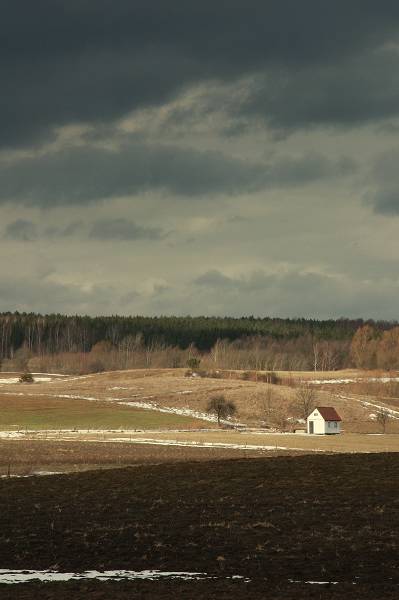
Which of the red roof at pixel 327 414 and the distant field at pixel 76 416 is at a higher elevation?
the red roof at pixel 327 414

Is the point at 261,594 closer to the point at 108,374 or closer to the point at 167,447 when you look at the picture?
the point at 167,447

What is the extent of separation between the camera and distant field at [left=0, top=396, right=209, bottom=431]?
359ft

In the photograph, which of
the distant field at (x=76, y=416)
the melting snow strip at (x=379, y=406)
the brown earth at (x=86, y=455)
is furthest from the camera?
the melting snow strip at (x=379, y=406)

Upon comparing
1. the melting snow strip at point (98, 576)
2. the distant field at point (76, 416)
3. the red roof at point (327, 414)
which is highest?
the melting snow strip at point (98, 576)

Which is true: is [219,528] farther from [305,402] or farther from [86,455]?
[305,402]

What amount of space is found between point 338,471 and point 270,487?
396cm

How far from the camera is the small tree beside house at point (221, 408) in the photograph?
12119 cm

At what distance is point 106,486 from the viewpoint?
120ft

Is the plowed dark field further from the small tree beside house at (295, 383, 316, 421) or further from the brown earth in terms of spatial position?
the small tree beside house at (295, 383, 316, 421)

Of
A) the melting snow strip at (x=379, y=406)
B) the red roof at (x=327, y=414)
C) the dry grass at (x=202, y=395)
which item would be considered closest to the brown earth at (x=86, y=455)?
the red roof at (x=327, y=414)

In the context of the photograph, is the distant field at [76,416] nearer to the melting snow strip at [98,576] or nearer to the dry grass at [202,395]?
the dry grass at [202,395]

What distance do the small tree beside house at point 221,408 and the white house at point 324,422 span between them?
11.9 m

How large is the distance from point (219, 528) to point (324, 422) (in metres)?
88.1

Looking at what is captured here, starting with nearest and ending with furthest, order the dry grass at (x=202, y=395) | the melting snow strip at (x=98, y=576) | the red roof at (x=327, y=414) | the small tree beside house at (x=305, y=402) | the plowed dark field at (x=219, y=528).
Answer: the plowed dark field at (x=219, y=528), the melting snow strip at (x=98, y=576), the red roof at (x=327, y=414), the small tree beside house at (x=305, y=402), the dry grass at (x=202, y=395)
